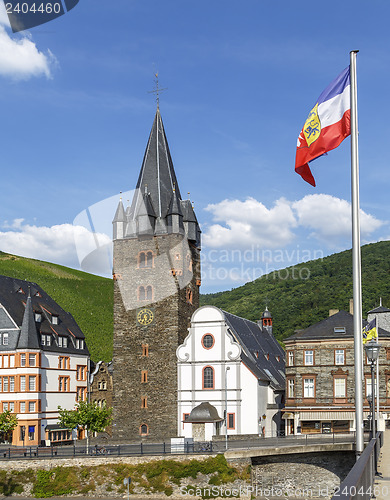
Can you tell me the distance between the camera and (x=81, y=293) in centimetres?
12900

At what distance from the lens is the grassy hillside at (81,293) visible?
351ft

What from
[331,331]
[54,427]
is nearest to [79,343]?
[54,427]

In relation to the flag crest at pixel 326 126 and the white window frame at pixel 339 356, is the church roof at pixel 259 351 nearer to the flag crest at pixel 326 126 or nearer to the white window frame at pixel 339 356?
the white window frame at pixel 339 356

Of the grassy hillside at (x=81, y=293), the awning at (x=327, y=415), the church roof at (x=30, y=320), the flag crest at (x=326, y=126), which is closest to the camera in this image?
the flag crest at (x=326, y=126)

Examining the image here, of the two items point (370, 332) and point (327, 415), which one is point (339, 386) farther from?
point (370, 332)

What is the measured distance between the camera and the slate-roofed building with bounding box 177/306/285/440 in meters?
58.1

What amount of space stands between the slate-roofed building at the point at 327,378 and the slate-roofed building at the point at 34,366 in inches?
914

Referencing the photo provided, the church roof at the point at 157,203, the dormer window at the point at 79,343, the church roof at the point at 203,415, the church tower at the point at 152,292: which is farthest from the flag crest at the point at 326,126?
the dormer window at the point at 79,343

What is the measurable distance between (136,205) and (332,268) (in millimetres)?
67981

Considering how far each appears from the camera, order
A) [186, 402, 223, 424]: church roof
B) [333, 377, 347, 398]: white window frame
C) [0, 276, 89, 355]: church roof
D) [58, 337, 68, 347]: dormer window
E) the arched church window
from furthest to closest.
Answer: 1. [58, 337, 68, 347]: dormer window
2. [0, 276, 89, 355]: church roof
3. the arched church window
4. [333, 377, 347, 398]: white window frame
5. [186, 402, 223, 424]: church roof

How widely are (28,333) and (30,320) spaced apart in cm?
138

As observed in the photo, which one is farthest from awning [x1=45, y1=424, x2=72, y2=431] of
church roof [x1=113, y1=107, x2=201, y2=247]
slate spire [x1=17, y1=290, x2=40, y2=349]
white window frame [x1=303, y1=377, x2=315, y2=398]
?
white window frame [x1=303, y1=377, x2=315, y2=398]

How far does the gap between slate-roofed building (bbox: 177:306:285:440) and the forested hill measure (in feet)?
144

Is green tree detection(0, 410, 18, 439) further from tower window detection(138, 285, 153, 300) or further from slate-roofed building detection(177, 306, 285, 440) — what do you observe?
tower window detection(138, 285, 153, 300)
